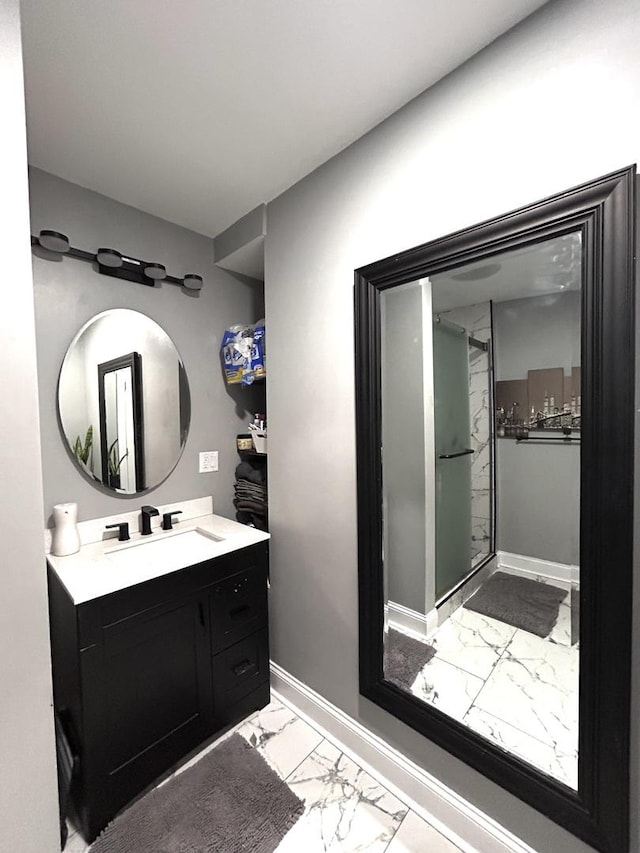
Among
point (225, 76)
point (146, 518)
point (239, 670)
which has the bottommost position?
point (239, 670)

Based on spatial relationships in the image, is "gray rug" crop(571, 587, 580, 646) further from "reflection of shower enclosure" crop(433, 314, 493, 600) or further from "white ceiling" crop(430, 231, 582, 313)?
"white ceiling" crop(430, 231, 582, 313)

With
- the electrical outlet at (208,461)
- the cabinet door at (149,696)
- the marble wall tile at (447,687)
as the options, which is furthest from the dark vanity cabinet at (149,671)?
the marble wall tile at (447,687)

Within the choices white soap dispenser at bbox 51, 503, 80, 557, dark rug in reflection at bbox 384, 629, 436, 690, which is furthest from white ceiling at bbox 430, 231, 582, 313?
white soap dispenser at bbox 51, 503, 80, 557

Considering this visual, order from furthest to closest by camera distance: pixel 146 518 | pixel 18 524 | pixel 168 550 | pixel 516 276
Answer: pixel 146 518
pixel 168 550
pixel 516 276
pixel 18 524

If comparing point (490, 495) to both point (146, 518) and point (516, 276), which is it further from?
point (146, 518)

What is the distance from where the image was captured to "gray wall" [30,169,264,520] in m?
1.57

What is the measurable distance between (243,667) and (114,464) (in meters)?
1.14

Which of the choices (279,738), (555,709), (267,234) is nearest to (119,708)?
(279,738)

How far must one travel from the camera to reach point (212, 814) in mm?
1243

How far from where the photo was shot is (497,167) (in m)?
1.04

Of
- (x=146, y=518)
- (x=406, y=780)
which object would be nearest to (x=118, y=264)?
(x=146, y=518)

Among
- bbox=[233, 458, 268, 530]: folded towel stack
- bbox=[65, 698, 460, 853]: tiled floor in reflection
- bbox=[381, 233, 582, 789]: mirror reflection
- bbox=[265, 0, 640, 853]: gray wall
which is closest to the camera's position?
bbox=[265, 0, 640, 853]: gray wall

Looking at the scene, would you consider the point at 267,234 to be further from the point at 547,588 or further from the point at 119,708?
the point at 119,708

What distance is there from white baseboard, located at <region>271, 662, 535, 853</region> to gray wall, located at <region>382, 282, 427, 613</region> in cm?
55
